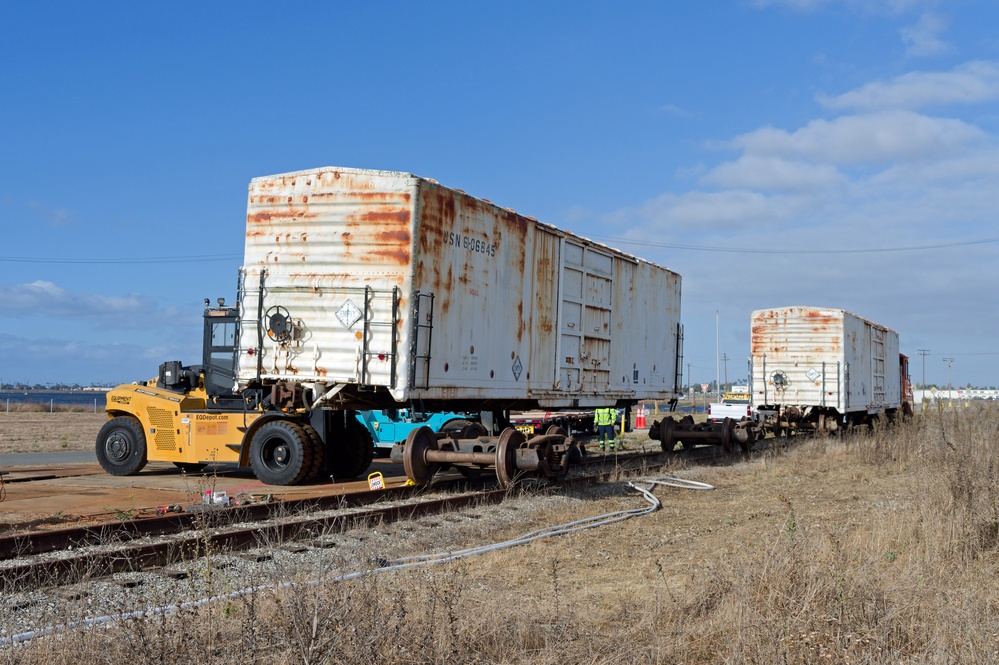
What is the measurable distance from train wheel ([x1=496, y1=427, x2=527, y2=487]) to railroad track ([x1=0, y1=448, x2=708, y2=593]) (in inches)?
12.5

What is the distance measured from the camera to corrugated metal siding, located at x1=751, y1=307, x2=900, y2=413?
24.1 m

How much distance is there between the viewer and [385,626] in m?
4.33

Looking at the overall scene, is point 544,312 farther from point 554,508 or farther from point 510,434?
point 554,508

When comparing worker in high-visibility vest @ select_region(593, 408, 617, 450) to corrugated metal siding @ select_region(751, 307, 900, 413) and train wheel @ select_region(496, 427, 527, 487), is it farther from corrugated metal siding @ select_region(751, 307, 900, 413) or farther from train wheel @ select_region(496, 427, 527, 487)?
train wheel @ select_region(496, 427, 527, 487)

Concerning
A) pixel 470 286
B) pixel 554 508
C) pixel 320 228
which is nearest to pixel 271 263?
pixel 320 228

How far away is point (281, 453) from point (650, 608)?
25.8 feet

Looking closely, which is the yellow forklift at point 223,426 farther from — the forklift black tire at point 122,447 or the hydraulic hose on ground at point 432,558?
the hydraulic hose on ground at point 432,558

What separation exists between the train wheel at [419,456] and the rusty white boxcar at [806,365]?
1519 centimetres

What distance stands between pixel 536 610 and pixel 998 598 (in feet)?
9.78

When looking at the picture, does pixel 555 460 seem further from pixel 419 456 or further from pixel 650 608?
pixel 650 608

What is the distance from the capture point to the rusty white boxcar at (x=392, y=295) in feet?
34.2

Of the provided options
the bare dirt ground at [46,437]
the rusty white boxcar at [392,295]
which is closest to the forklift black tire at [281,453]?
the rusty white boxcar at [392,295]

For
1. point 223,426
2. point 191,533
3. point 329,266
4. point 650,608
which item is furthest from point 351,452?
point 650,608

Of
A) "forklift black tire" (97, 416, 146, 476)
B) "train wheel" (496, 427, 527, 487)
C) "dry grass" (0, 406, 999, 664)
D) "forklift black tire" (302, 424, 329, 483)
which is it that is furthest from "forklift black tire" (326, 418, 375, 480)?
"dry grass" (0, 406, 999, 664)
